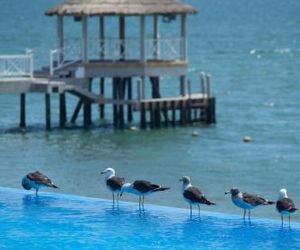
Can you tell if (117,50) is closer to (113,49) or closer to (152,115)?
(113,49)

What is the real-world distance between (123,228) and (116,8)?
20711 millimetres

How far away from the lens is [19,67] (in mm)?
43406

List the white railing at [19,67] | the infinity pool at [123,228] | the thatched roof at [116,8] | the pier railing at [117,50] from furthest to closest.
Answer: the pier railing at [117,50], the thatched roof at [116,8], the white railing at [19,67], the infinity pool at [123,228]

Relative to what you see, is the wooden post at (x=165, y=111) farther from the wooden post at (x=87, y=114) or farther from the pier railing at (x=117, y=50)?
the wooden post at (x=87, y=114)

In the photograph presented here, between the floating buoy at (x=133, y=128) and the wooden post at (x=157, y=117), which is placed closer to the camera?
the wooden post at (x=157, y=117)

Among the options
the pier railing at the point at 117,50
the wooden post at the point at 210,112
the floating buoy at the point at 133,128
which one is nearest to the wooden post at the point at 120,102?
the floating buoy at the point at 133,128

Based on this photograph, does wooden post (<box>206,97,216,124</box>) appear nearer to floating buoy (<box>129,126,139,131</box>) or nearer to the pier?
the pier

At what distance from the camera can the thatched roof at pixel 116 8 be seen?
44.1 meters

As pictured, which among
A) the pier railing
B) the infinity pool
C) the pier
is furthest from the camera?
the pier railing

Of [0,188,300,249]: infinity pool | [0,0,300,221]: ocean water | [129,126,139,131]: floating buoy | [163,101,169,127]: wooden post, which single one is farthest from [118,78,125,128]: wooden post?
[0,188,300,249]: infinity pool

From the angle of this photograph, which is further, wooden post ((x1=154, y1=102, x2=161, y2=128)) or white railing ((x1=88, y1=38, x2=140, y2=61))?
white railing ((x1=88, y1=38, x2=140, y2=61))

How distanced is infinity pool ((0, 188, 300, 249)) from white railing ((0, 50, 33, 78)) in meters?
15.8

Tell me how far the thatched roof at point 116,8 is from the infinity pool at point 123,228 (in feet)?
59.2

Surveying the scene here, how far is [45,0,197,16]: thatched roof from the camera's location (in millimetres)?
44094
